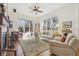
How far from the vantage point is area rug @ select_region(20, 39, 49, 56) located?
240cm

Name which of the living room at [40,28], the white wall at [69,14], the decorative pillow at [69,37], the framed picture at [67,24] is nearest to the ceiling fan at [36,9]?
the living room at [40,28]

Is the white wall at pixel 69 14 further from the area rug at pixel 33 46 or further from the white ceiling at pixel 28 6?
the area rug at pixel 33 46

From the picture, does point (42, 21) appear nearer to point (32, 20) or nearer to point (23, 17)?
point (32, 20)

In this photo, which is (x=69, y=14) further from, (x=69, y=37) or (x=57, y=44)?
(x=57, y=44)

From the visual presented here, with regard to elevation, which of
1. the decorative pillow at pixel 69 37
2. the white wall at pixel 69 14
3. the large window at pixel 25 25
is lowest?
the decorative pillow at pixel 69 37

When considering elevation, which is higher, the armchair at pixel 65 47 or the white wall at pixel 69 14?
the white wall at pixel 69 14

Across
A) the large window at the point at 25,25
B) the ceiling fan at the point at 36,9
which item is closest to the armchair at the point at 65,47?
the large window at the point at 25,25

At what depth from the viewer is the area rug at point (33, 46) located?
2400 millimetres

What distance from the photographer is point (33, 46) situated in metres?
2.43

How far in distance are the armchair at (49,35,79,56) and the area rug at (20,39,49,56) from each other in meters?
0.12

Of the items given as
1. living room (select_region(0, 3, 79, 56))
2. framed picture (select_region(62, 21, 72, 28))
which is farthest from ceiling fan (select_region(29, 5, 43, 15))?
framed picture (select_region(62, 21, 72, 28))

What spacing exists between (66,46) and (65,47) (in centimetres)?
3

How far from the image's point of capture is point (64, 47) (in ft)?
7.83

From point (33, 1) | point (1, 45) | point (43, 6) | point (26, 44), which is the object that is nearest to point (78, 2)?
point (43, 6)
